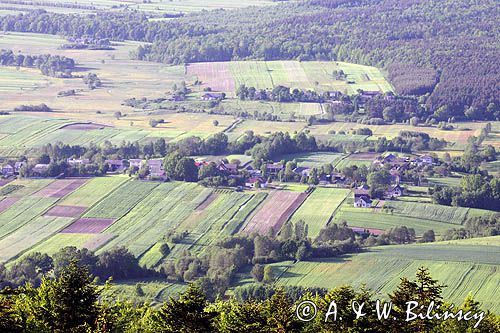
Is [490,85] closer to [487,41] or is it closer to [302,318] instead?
[487,41]

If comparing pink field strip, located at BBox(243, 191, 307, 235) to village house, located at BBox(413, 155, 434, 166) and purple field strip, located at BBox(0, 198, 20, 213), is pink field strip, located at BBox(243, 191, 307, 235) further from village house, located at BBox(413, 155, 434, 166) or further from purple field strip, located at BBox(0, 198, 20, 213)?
purple field strip, located at BBox(0, 198, 20, 213)

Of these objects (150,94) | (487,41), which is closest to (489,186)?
(150,94)

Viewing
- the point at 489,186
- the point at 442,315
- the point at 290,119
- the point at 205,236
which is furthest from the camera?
the point at 290,119

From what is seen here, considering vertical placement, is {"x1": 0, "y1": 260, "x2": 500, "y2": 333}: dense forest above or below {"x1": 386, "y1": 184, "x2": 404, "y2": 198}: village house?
above

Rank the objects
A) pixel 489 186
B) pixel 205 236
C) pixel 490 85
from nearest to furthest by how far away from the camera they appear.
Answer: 1. pixel 205 236
2. pixel 489 186
3. pixel 490 85

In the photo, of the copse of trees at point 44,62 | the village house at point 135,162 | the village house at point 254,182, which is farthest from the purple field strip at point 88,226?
→ the copse of trees at point 44,62

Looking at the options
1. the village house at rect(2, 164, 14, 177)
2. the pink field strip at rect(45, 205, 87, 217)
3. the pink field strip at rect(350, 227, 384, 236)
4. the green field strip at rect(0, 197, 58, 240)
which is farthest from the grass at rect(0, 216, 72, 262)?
the pink field strip at rect(350, 227, 384, 236)
